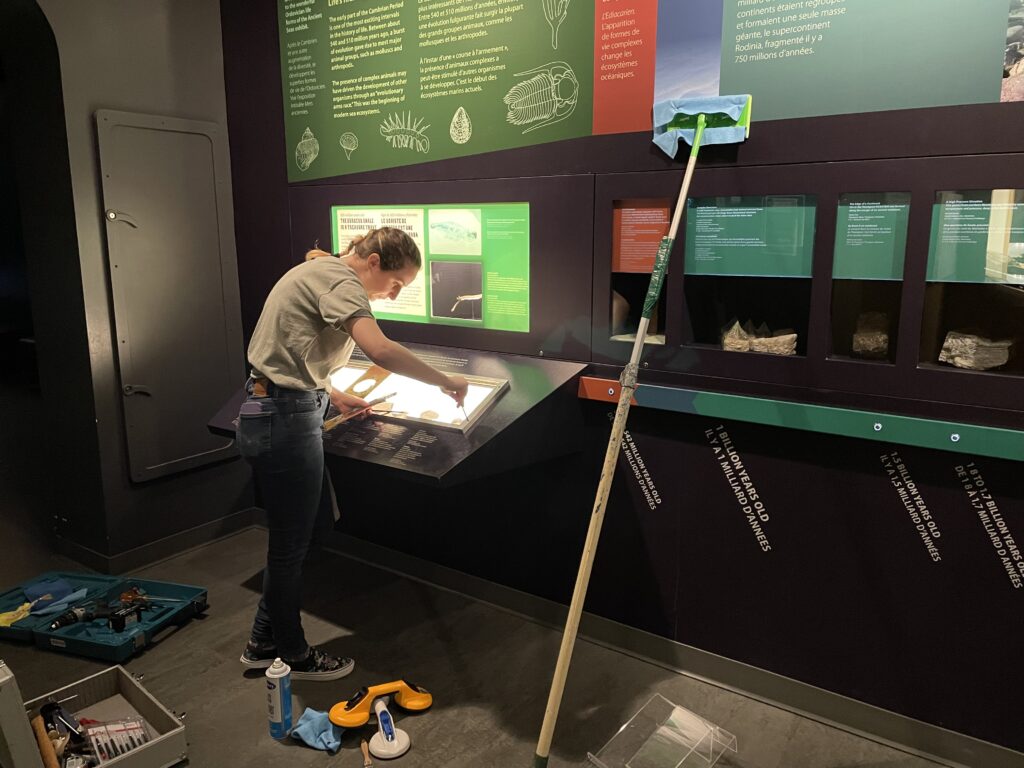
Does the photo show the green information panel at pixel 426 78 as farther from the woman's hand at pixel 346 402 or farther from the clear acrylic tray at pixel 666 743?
the clear acrylic tray at pixel 666 743

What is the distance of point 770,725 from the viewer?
2588 mm

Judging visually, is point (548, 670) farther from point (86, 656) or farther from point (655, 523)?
point (86, 656)

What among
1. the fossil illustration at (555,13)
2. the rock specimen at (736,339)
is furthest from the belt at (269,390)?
the fossil illustration at (555,13)

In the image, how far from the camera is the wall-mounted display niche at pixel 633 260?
106 inches

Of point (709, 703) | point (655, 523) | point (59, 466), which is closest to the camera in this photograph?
point (709, 703)

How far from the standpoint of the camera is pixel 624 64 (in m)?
2.66

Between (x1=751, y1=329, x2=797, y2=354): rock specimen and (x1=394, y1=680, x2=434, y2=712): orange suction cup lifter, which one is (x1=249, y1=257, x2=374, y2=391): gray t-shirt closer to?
(x1=394, y1=680, x2=434, y2=712): orange suction cup lifter

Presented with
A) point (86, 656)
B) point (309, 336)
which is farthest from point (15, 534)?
point (309, 336)

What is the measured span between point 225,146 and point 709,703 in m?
3.47

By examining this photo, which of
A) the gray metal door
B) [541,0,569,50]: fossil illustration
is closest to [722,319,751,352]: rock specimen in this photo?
[541,0,569,50]: fossil illustration

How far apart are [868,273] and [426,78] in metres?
1.92

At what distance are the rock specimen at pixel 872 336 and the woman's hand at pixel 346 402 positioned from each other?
1737 millimetres

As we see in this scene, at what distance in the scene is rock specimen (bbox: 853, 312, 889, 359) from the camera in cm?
238

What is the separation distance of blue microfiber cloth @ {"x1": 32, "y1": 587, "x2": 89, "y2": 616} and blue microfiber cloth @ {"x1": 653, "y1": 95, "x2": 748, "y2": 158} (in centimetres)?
304
